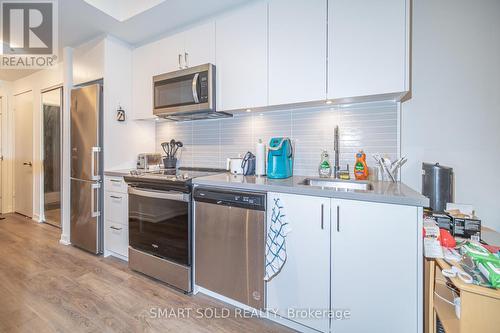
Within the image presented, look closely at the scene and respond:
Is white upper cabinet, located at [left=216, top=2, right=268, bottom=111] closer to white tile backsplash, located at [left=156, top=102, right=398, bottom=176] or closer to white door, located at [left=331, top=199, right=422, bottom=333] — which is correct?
white tile backsplash, located at [left=156, top=102, right=398, bottom=176]

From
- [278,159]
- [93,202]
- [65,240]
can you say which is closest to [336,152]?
[278,159]

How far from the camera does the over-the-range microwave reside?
200 cm

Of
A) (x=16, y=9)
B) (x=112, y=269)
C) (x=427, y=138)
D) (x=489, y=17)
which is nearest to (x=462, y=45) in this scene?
(x=489, y=17)

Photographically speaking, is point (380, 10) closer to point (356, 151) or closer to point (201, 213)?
point (356, 151)

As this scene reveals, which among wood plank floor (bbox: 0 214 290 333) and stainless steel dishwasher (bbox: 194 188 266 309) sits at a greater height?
stainless steel dishwasher (bbox: 194 188 266 309)

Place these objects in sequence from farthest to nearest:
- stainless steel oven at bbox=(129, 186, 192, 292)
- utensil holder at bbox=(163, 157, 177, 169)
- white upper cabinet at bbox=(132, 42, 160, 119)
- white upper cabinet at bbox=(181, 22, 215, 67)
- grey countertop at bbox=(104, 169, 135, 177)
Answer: utensil holder at bbox=(163, 157, 177, 169) < white upper cabinet at bbox=(132, 42, 160, 119) < grey countertop at bbox=(104, 169, 135, 177) < white upper cabinet at bbox=(181, 22, 215, 67) < stainless steel oven at bbox=(129, 186, 192, 292)

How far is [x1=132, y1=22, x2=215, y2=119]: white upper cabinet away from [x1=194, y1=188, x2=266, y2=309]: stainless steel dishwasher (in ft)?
4.20

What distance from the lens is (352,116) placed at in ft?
5.96

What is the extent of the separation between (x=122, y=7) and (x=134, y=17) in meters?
0.19

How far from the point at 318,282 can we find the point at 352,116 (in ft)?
4.10

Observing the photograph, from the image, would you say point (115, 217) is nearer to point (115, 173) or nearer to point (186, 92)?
point (115, 173)

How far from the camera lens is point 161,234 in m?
1.95

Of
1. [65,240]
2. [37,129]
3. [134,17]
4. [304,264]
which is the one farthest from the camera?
[37,129]

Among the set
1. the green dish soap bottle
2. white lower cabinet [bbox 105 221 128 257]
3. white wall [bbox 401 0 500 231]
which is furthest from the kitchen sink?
white lower cabinet [bbox 105 221 128 257]
